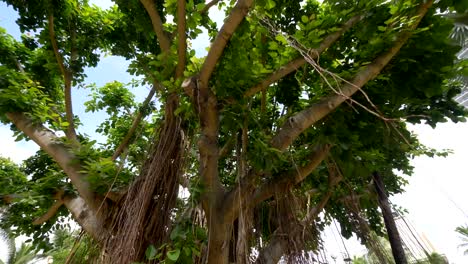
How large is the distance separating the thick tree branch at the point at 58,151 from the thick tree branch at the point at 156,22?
1234 mm

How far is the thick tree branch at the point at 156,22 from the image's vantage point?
2328 millimetres

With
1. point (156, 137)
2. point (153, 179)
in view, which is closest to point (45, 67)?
point (156, 137)

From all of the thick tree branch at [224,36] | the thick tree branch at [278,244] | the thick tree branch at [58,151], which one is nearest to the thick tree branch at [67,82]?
the thick tree branch at [58,151]

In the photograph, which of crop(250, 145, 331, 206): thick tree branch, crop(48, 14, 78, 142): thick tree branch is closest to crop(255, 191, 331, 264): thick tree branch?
crop(250, 145, 331, 206): thick tree branch

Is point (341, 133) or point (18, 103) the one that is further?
point (18, 103)

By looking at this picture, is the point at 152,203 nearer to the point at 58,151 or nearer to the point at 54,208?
the point at 58,151

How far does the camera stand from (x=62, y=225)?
3.50m

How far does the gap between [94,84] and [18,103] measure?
193 cm

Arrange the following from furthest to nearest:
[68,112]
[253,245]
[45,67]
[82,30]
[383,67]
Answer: [82,30] → [45,67] → [68,112] → [253,245] → [383,67]

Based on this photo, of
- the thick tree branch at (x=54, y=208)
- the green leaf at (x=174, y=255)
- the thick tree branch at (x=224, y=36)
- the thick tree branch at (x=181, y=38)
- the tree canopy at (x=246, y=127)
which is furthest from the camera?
the thick tree branch at (x=54, y=208)

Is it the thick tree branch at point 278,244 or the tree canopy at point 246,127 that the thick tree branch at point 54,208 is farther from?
the thick tree branch at point 278,244

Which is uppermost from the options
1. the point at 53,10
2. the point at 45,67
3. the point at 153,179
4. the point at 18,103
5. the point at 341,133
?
the point at 53,10

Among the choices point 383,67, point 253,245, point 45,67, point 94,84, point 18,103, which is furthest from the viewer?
point 94,84

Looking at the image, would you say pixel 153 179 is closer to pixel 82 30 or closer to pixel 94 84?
pixel 82 30
